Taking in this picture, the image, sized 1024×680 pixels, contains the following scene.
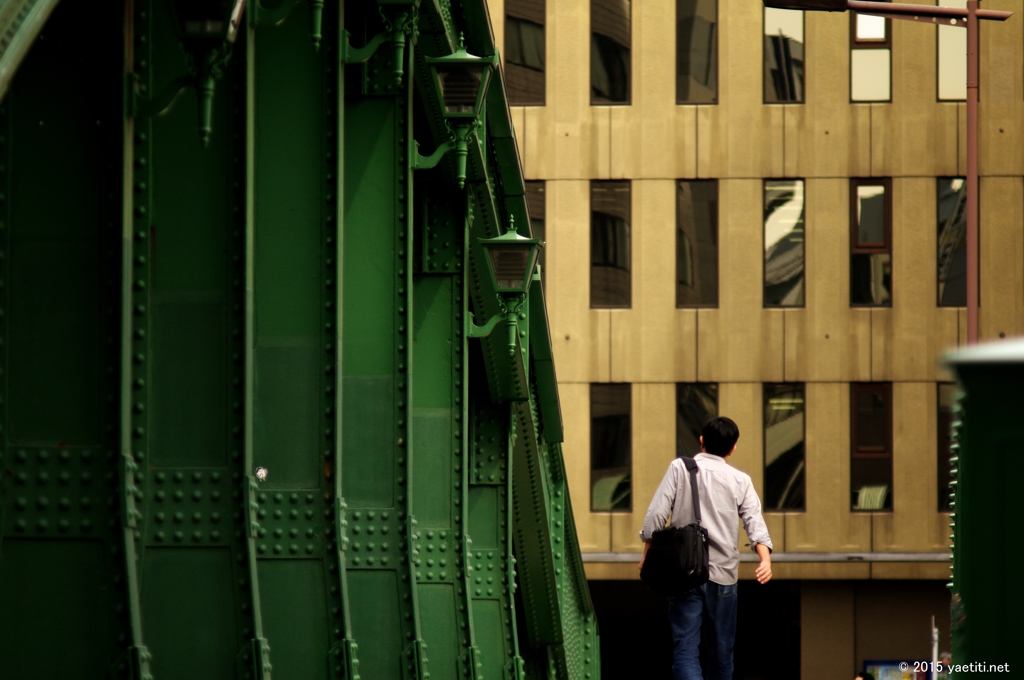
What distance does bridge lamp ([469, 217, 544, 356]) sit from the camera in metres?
9.96

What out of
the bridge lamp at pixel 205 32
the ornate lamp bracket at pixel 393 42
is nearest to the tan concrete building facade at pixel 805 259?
the ornate lamp bracket at pixel 393 42

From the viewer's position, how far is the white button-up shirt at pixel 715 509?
777 cm

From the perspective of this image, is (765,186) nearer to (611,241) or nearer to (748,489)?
(611,241)

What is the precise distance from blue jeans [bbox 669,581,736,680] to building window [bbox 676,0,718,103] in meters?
19.3

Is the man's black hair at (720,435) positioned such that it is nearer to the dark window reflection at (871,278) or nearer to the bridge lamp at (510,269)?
the bridge lamp at (510,269)

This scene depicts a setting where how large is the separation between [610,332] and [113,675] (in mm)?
20977

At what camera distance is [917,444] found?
25906mm

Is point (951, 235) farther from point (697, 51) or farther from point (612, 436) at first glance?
point (612, 436)

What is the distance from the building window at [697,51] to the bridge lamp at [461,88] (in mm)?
18448

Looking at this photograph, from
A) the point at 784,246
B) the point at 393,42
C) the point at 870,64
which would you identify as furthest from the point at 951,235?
the point at 393,42

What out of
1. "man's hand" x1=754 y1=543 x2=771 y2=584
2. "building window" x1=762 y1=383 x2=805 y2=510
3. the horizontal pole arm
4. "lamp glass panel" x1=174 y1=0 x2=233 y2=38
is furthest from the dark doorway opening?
"lamp glass panel" x1=174 y1=0 x2=233 y2=38

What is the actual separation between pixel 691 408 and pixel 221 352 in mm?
20331

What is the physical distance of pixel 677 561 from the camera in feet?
24.9

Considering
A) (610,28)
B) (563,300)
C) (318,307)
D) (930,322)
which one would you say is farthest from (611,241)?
(318,307)
